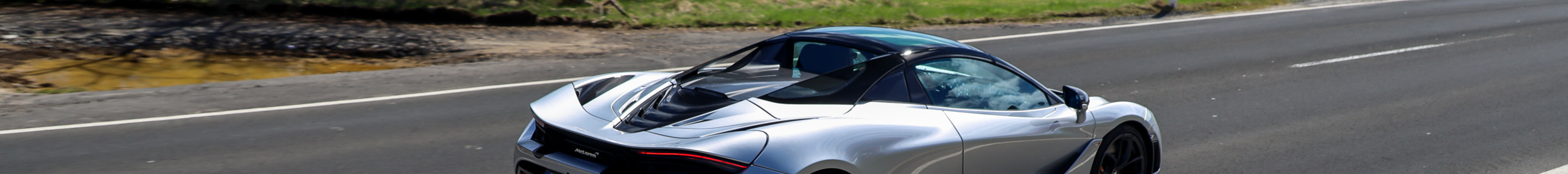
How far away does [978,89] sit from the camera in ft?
16.1

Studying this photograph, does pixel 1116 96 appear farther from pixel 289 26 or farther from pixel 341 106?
pixel 289 26

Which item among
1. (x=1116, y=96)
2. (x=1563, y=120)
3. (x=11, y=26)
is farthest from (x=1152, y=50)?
(x=11, y=26)

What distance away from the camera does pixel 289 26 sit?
13.2 meters

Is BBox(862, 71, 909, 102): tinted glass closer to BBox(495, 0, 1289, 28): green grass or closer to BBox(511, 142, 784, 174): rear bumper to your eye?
BBox(511, 142, 784, 174): rear bumper

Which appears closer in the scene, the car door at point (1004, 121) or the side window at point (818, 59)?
the car door at point (1004, 121)

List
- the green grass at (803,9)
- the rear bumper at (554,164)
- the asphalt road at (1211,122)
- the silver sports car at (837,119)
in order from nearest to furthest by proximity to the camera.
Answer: the silver sports car at (837,119), the rear bumper at (554,164), the asphalt road at (1211,122), the green grass at (803,9)

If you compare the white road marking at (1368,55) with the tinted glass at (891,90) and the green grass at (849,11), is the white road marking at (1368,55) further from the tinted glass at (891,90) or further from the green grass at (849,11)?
the tinted glass at (891,90)

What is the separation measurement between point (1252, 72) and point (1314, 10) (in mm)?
8253

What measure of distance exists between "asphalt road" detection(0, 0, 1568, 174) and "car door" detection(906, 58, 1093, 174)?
146 centimetres

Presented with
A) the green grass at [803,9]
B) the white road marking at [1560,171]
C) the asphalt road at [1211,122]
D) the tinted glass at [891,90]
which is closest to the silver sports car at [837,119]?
the tinted glass at [891,90]

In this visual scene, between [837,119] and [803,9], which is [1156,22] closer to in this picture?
[803,9]

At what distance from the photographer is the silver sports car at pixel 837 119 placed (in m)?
3.86

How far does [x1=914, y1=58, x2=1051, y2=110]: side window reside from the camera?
4.66 metres

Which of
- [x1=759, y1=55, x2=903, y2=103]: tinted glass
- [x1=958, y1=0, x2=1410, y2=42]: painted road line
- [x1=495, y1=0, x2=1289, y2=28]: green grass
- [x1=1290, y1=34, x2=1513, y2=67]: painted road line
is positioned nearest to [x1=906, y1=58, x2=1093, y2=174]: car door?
[x1=759, y1=55, x2=903, y2=103]: tinted glass
